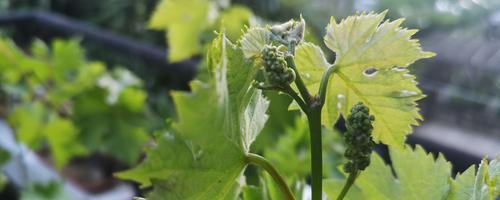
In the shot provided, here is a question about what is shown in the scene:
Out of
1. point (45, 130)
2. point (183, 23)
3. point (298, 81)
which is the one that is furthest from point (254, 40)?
point (45, 130)

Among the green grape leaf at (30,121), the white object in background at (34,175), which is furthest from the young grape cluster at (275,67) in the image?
the white object in background at (34,175)

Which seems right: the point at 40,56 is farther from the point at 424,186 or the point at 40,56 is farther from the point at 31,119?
the point at 424,186

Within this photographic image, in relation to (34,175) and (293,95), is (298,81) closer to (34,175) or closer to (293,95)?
(293,95)

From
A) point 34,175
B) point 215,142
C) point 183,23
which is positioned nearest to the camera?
point 215,142

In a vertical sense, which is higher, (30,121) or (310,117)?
(30,121)

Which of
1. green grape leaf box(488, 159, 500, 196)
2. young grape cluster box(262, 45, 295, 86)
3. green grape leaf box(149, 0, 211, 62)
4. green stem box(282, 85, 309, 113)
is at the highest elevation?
green grape leaf box(149, 0, 211, 62)

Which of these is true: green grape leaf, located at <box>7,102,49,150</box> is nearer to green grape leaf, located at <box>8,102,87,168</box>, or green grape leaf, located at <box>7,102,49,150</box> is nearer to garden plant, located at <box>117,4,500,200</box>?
green grape leaf, located at <box>8,102,87,168</box>

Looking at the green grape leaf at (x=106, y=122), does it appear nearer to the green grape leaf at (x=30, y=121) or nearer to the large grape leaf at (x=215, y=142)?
the green grape leaf at (x=30, y=121)

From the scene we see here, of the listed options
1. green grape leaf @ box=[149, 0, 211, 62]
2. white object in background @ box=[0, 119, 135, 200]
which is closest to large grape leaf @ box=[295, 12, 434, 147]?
green grape leaf @ box=[149, 0, 211, 62]
